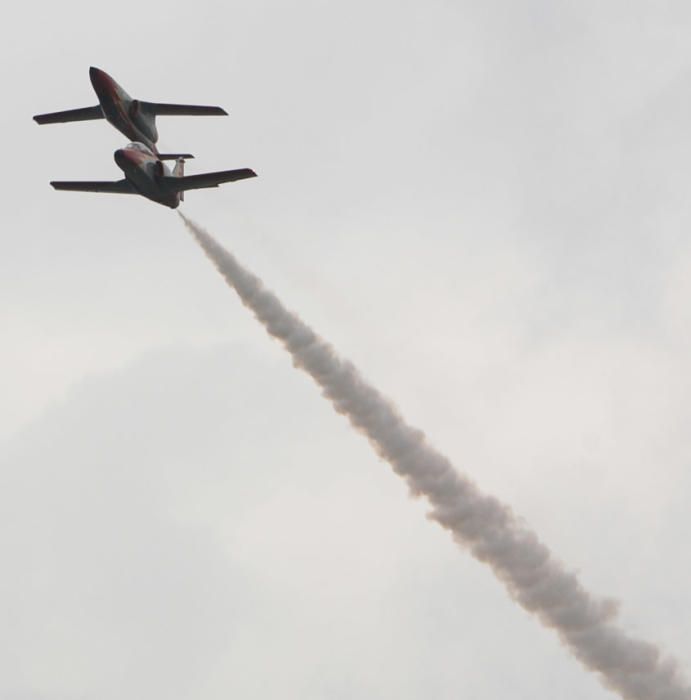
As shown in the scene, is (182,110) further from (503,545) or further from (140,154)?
(503,545)

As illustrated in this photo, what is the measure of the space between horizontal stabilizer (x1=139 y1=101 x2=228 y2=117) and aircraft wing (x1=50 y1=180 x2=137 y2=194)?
5241 mm

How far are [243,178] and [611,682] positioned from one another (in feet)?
110

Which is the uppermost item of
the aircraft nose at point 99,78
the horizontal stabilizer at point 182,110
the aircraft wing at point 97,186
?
the horizontal stabilizer at point 182,110

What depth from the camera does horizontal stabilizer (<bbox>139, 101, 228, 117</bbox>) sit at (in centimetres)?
5562

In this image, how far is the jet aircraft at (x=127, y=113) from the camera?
5566 cm

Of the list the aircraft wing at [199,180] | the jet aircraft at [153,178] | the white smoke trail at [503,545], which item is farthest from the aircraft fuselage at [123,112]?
the white smoke trail at [503,545]

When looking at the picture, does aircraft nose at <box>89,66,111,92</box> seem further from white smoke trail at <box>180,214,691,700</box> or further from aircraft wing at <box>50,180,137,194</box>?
white smoke trail at <box>180,214,691,700</box>

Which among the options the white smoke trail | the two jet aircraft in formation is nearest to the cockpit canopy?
the two jet aircraft in formation

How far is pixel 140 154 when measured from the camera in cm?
5331

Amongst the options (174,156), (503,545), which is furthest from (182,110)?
(503,545)

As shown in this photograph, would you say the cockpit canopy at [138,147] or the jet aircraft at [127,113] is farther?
the jet aircraft at [127,113]

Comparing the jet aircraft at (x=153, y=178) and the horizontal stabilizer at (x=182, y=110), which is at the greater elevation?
the horizontal stabilizer at (x=182, y=110)

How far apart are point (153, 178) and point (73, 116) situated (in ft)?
26.3

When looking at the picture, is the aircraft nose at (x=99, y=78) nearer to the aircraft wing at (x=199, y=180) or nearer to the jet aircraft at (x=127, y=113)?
the jet aircraft at (x=127, y=113)
